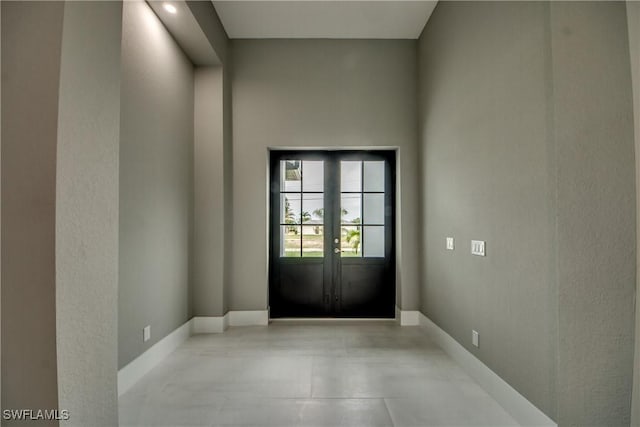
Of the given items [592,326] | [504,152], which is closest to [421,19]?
[504,152]

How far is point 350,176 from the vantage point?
4.93m

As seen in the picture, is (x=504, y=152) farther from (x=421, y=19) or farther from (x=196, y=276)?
(x=196, y=276)

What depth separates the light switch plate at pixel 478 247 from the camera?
2.81 m

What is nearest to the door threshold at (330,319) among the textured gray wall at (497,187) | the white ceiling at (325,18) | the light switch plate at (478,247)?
the textured gray wall at (497,187)

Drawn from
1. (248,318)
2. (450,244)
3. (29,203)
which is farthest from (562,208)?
(248,318)

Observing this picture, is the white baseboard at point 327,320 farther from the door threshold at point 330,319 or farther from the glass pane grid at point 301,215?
the glass pane grid at point 301,215

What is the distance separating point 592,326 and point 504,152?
1.14 m

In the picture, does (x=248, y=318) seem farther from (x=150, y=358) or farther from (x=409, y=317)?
(x=409, y=317)

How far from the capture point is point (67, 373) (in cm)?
132

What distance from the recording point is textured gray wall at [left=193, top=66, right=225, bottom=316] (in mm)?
4281

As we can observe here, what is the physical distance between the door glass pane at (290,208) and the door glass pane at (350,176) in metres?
0.62

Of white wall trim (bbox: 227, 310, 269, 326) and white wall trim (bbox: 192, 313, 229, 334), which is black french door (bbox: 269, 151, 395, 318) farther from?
white wall trim (bbox: 192, 313, 229, 334)

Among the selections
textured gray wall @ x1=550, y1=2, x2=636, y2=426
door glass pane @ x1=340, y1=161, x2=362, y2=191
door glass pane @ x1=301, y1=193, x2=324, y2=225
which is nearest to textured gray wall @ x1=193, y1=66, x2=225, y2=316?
door glass pane @ x1=301, y1=193, x2=324, y2=225

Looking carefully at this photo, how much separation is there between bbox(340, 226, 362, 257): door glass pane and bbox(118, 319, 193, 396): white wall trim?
6.76 feet
